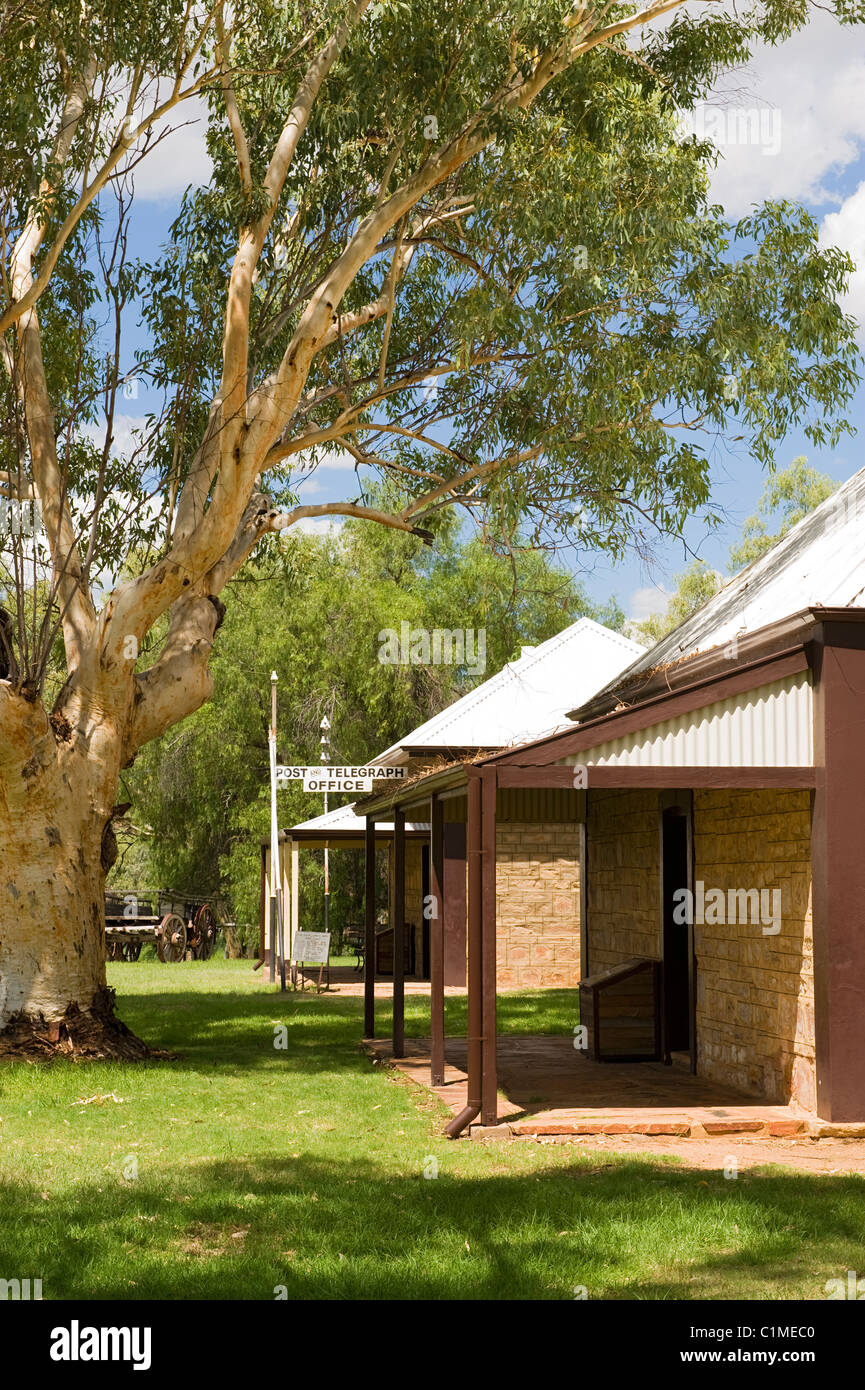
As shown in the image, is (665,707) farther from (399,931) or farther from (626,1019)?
(399,931)

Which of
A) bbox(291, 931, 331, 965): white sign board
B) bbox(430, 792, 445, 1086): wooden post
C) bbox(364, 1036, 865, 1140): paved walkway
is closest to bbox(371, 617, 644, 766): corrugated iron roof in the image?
bbox(291, 931, 331, 965): white sign board

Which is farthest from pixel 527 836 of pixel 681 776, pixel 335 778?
pixel 681 776

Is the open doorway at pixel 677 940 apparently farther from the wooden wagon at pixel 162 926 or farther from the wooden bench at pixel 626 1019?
the wooden wagon at pixel 162 926

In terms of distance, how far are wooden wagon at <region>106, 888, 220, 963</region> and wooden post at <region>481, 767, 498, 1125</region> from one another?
25597mm

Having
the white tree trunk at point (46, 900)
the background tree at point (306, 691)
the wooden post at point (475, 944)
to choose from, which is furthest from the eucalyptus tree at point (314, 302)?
the background tree at point (306, 691)

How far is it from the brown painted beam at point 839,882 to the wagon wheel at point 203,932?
2830cm

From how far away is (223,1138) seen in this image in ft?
31.6

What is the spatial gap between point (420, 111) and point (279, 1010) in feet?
39.7

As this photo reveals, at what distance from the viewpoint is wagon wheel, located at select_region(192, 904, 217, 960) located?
36.6m

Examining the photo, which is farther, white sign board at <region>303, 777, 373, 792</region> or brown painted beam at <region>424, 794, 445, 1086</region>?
white sign board at <region>303, 777, 373, 792</region>

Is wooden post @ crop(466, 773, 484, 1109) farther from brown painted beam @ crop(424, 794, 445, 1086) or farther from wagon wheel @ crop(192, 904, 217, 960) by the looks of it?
wagon wheel @ crop(192, 904, 217, 960)

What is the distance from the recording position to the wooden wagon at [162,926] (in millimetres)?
34469

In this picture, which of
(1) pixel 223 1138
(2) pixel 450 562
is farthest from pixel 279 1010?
(2) pixel 450 562
